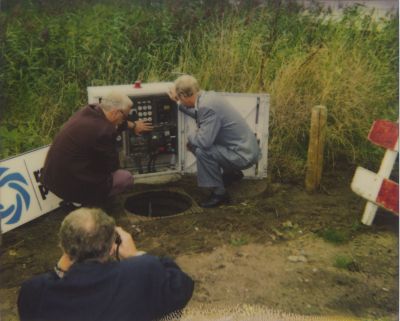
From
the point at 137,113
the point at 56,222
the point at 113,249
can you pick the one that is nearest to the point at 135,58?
the point at 137,113

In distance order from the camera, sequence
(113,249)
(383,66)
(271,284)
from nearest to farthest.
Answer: (113,249)
(271,284)
(383,66)

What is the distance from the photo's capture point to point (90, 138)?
467cm

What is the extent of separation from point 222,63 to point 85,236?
4704mm

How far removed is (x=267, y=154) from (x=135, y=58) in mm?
2398

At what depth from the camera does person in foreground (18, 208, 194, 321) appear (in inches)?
98.9

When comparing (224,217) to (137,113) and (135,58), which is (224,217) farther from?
(135,58)

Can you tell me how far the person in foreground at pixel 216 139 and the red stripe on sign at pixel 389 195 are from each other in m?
1.37

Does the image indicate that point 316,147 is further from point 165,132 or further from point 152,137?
point 152,137

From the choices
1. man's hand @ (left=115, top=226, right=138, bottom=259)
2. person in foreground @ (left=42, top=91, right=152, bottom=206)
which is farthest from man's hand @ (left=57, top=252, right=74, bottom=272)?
person in foreground @ (left=42, top=91, right=152, bottom=206)

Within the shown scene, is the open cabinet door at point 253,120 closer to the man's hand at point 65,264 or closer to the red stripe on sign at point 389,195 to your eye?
the red stripe on sign at point 389,195

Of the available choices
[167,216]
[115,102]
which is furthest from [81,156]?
[167,216]

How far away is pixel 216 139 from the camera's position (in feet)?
18.2

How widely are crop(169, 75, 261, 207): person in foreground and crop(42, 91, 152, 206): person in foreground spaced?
2.53 feet

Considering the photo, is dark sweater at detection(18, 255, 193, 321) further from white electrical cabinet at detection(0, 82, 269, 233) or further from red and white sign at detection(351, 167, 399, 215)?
red and white sign at detection(351, 167, 399, 215)
